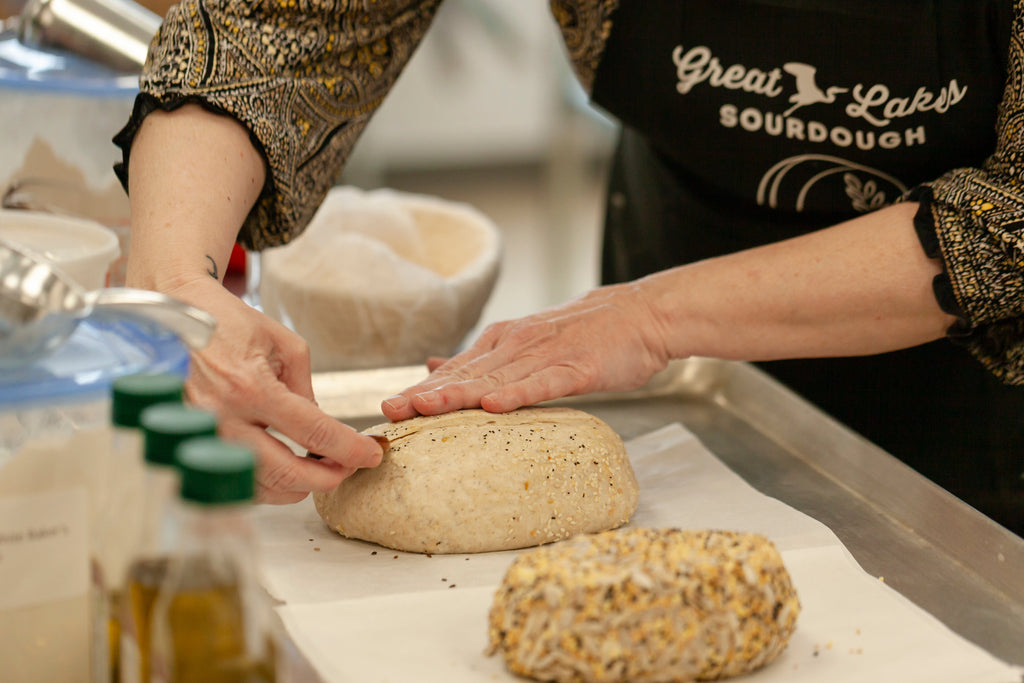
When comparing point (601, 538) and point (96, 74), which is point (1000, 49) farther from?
Result: point (96, 74)

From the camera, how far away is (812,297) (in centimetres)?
134

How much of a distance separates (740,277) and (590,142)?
417cm

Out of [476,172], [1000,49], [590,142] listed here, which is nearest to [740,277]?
[1000,49]

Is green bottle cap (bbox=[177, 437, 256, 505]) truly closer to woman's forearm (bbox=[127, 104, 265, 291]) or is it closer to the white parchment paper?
the white parchment paper

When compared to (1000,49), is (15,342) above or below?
→ below

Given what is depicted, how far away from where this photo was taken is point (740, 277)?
4.51ft

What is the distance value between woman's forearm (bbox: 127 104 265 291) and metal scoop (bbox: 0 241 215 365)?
1.54ft

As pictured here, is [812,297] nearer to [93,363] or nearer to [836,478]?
[836,478]

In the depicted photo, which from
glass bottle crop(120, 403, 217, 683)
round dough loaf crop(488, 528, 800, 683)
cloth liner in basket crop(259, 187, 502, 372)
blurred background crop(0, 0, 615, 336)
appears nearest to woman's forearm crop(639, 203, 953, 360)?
cloth liner in basket crop(259, 187, 502, 372)

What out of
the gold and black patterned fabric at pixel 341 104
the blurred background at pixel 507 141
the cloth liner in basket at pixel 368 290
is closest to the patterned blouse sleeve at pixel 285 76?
the gold and black patterned fabric at pixel 341 104

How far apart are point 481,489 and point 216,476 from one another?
699 mm

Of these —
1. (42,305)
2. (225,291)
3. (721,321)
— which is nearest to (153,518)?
(42,305)

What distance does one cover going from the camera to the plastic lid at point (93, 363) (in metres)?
0.68

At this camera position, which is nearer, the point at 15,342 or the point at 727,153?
the point at 15,342
